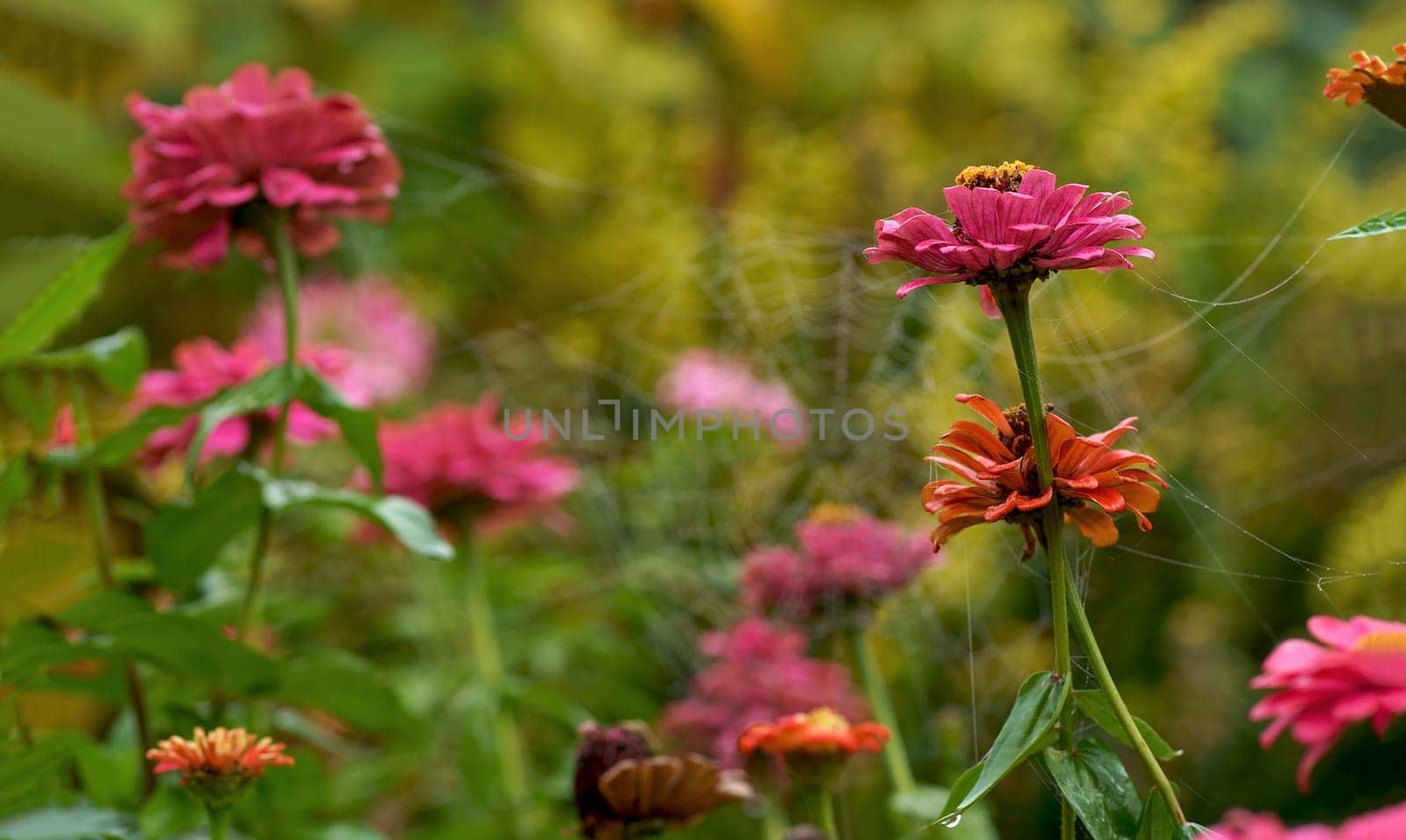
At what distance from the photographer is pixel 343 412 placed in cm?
38

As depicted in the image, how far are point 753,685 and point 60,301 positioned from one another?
28 centimetres

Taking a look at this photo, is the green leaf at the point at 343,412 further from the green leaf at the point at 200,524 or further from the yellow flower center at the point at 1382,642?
the yellow flower center at the point at 1382,642

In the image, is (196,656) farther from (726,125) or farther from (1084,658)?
(726,125)

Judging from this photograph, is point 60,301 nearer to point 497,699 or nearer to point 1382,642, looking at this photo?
point 497,699

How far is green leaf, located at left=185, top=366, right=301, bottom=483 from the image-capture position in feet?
1.17

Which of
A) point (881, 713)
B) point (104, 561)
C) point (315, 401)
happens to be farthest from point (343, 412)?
point (881, 713)

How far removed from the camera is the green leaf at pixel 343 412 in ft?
1.25

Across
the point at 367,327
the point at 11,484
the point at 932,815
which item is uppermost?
the point at 367,327

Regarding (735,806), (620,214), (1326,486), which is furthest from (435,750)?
Answer: (1326,486)

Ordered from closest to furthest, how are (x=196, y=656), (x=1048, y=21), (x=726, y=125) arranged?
(x=196, y=656) < (x=1048, y=21) < (x=726, y=125)

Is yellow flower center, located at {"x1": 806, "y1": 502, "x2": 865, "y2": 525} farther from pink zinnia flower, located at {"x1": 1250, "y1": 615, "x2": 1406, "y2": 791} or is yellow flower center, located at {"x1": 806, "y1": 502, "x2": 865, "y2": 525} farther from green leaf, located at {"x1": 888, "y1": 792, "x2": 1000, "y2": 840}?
pink zinnia flower, located at {"x1": 1250, "y1": 615, "x2": 1406, "y2": 791}

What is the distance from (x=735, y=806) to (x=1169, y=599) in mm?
393

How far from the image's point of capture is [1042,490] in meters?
0.24

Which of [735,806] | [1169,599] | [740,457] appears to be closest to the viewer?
[735,806]
